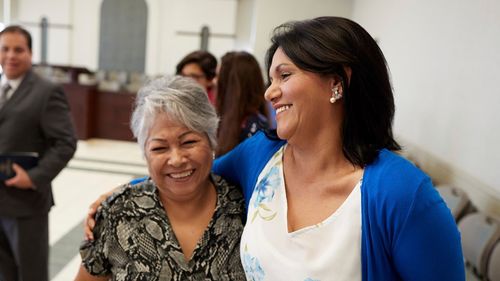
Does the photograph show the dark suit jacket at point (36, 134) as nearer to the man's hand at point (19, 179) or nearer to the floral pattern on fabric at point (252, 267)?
the man's hand at point (19, 179)

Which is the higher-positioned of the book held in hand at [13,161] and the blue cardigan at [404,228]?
the blue cardigan at [404,228]

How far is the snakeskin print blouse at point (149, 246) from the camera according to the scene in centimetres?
121

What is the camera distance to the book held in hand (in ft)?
6.71

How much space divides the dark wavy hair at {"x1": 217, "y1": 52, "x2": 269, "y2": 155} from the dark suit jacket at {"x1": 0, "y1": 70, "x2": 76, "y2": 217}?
2.83 feet

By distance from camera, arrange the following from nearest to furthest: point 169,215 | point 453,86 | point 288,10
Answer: point 169,215
point 453,86
point 288,10

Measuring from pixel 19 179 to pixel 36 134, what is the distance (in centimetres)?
25

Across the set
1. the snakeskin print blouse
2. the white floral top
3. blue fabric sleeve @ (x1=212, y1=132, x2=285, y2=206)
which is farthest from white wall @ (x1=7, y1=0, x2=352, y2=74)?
the white floral top

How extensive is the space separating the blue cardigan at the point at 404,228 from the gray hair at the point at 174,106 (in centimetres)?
56

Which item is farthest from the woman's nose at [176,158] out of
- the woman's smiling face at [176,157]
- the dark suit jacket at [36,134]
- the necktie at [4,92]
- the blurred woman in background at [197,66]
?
the blurred woman in background at [197,66]

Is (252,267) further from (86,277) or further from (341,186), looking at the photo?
(86,277)

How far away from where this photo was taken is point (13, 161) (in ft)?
6.79

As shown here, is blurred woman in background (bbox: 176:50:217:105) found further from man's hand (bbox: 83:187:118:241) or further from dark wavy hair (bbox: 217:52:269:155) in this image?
man's hand (bbox: 83:187:118:241)

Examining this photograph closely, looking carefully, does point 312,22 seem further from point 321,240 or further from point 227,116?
point 227,116

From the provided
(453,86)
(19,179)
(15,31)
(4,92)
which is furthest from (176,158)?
(453,86)
